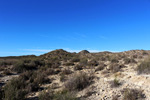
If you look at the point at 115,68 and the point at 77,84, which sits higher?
the point at 115,68

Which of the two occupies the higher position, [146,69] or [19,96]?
[146,69]

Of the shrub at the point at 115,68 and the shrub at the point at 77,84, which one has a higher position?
the shrub at the point at 115,68

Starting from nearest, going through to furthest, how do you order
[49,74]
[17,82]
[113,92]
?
[113,92] < [17,82] < [49,74]

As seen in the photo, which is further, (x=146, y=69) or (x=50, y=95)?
(x=146, y=69)

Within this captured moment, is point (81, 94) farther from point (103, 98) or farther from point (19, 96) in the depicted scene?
point (19, 96)

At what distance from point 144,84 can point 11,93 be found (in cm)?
564

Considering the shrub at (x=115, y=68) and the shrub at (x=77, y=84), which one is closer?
the shrub at (x=77, y=84)

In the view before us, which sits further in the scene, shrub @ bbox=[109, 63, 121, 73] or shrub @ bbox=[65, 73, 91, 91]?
shrub @ bbox=[109, 63, 121, 73]

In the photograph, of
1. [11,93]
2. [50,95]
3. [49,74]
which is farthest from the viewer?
[49,74]

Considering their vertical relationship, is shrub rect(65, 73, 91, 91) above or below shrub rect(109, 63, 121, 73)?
below

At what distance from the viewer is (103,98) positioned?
14.3ft

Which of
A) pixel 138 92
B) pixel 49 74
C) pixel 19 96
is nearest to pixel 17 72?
pixel 49 74

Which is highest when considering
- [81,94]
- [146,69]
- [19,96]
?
[146,69]

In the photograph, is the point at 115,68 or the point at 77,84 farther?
the point at 115,68
